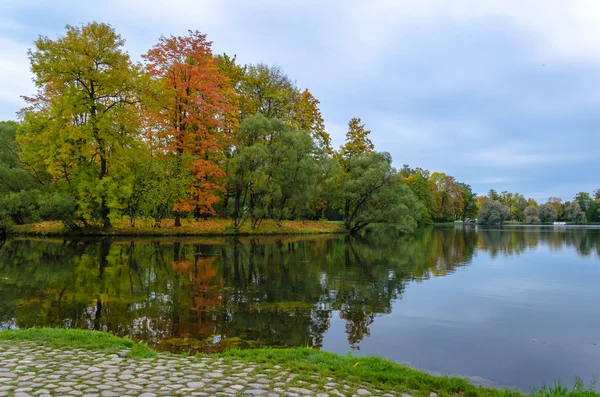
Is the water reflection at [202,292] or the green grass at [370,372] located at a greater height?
the green grass at [370,372]

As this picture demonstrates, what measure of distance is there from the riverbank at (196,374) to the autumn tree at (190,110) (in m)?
25.7

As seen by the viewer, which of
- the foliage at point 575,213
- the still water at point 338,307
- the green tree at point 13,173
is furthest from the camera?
the foliage at point 575,213

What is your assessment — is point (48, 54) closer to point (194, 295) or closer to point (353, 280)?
point (194, 295)

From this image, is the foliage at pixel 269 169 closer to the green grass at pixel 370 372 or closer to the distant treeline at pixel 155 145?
the distant treeline at pixel 155 145

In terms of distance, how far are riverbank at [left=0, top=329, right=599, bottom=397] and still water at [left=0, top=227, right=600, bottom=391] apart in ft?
4.47

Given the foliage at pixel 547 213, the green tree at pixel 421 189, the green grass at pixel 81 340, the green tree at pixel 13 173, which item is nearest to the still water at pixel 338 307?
the green grass at pixel 81 340

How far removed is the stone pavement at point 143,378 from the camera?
4.25m

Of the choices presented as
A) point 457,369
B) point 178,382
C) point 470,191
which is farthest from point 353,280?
point 470,191

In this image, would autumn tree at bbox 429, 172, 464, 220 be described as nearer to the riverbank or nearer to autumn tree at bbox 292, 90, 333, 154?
autumn tree at bbox 292, 90, 333, 154

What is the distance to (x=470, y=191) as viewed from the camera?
359 ft

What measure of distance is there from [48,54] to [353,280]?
24.4 meters

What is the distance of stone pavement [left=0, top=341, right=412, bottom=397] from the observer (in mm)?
4254

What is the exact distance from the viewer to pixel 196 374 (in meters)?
Answer: 5.03

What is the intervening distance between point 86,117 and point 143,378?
28.6 metres
